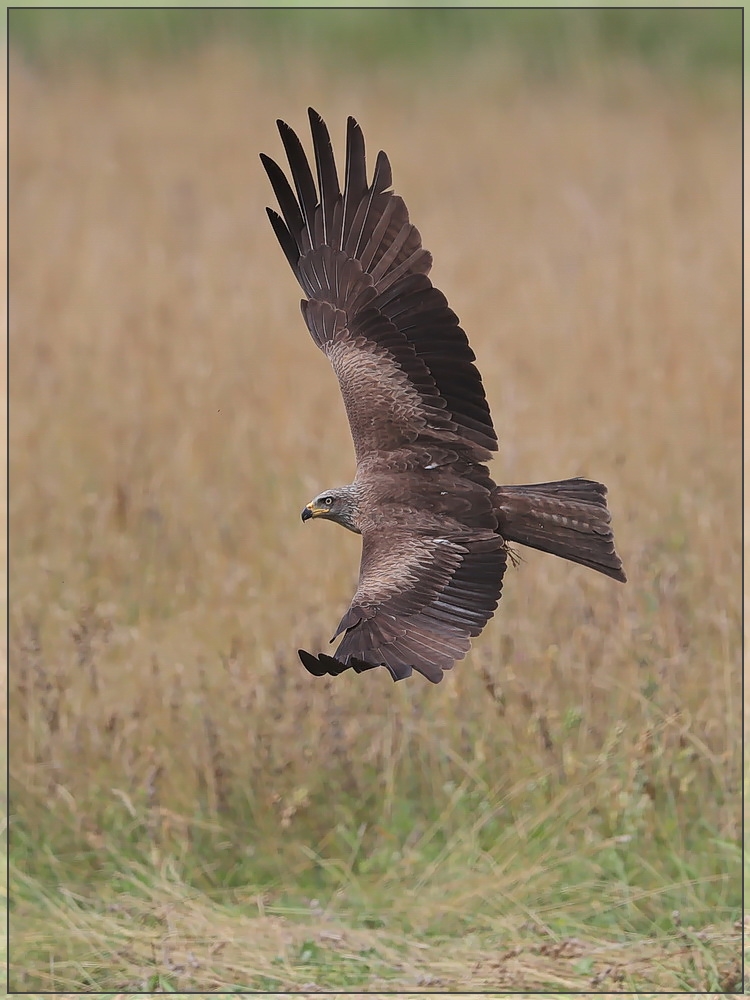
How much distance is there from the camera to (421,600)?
12.5 ft

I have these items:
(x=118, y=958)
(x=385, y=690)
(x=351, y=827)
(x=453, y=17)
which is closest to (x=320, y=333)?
(x=385, y=690)

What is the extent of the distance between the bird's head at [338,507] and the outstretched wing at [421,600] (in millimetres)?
178

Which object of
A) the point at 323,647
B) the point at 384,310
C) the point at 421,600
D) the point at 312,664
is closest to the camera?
the point at 312,664

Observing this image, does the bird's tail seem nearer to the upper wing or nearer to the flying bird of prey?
the flying bird of prey

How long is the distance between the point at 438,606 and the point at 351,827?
1.68 m

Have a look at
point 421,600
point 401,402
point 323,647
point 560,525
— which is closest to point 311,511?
point 401,402

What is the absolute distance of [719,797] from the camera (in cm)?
507

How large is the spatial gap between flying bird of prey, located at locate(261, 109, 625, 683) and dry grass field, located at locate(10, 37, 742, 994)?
0.94 m

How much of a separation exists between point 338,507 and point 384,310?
0.67m

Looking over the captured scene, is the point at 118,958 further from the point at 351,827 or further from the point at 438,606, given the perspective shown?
the point at 438,606

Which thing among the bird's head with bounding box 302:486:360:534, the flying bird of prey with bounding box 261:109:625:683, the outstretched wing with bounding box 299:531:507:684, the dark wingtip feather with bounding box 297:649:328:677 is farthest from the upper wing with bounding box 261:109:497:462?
the dark wingtip feather with bounding box 297:649:328:677

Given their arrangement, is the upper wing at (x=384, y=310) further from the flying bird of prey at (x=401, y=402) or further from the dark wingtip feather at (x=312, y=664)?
the dark wingtip feather at (x=312, y=664)

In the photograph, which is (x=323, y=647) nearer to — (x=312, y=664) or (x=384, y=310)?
(x=384, y=310)

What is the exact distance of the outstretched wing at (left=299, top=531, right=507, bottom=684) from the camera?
356 centimetres
